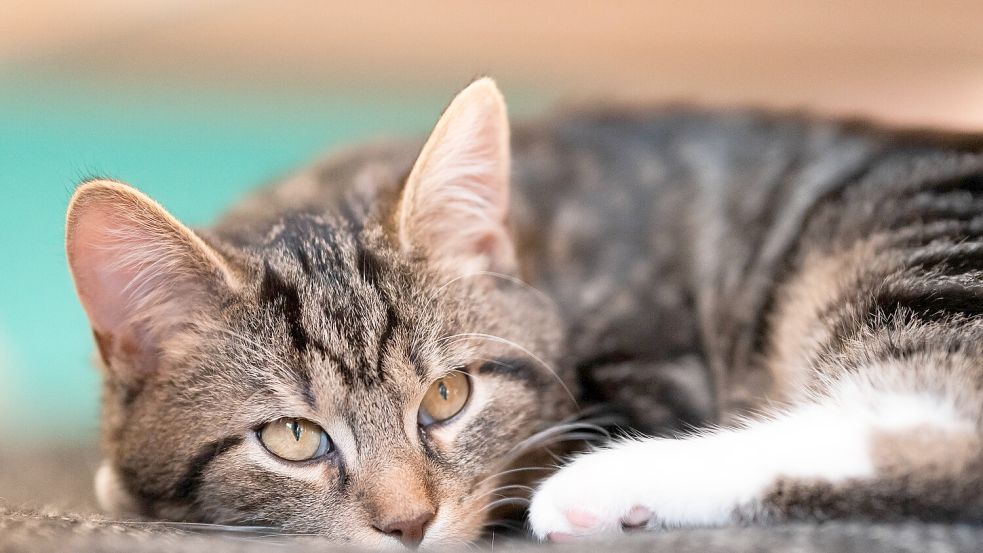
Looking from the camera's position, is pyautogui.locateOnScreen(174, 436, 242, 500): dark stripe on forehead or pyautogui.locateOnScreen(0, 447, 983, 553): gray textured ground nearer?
pyautogui.locateOnScreen(0, 447, 983, 553): gray textured ground

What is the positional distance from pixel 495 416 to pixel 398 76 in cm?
165

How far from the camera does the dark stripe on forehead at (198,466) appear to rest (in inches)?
44.9

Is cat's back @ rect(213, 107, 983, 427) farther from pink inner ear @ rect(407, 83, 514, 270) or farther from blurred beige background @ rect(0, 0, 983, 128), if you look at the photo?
blurred beige background @ rect(0, 0, 983, 128)

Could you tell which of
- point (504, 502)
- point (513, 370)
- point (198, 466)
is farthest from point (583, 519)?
point (198, 466)

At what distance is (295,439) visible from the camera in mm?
1142

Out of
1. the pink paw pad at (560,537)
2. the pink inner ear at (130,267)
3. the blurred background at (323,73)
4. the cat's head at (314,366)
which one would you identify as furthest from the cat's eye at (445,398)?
the blurred background at (323,73)

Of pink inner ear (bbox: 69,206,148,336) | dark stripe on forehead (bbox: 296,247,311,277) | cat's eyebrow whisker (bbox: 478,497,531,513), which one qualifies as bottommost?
cat's eyebrow whisker (bbox: 478,497,531,513)

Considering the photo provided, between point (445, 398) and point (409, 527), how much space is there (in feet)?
0.65

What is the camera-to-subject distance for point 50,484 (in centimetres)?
142

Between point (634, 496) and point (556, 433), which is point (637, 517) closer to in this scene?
point (634, 496)

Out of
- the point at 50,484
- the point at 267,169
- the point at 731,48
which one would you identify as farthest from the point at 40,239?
the point at 731,48

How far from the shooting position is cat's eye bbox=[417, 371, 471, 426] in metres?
1.20

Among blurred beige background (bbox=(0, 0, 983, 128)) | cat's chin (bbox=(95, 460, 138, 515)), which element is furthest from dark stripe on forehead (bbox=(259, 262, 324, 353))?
blurred beige background (bbox=(0, 0, 983, 128))

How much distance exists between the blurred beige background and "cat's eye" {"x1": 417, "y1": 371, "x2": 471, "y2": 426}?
1.32 meters
